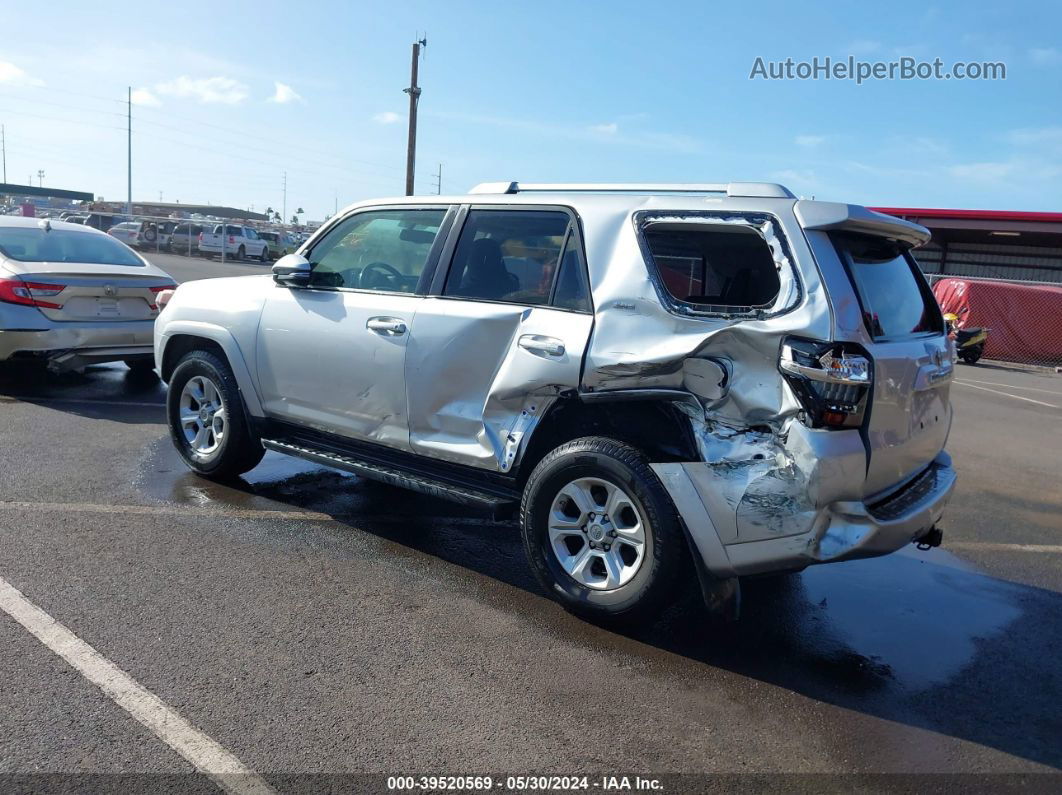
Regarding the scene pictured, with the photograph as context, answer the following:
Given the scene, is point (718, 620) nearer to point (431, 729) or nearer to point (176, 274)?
point (431, 729)

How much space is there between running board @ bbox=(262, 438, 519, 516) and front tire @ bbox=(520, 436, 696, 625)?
0.85 ft

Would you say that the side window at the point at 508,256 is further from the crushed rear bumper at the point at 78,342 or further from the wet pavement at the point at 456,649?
the crushed rear bumper at the point at 78,342

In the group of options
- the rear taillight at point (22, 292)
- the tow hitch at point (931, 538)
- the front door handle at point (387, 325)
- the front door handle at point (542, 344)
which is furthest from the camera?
the rear taillight at point (22, 292)

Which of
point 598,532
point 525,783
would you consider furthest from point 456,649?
point 525,783

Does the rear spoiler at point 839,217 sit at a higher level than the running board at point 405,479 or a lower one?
higher

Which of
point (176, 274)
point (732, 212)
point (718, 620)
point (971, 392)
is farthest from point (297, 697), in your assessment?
point (176, 274)

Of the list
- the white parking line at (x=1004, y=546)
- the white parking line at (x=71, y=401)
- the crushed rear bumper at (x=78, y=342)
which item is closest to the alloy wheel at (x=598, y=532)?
the white parking line at (x=1004, y=546)

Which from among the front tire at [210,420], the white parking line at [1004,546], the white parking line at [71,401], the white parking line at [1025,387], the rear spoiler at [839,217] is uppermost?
the rear spoiler at [839,217]

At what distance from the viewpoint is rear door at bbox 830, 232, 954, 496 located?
3699 mm

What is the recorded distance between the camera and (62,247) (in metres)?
8.84

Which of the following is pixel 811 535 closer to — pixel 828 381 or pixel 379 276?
pixel 828 381

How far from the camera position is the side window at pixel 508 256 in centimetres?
440

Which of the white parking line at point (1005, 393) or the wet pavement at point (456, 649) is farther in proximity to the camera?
the white parking line at point (1005, 393)

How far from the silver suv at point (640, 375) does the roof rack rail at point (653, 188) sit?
0.05ft
